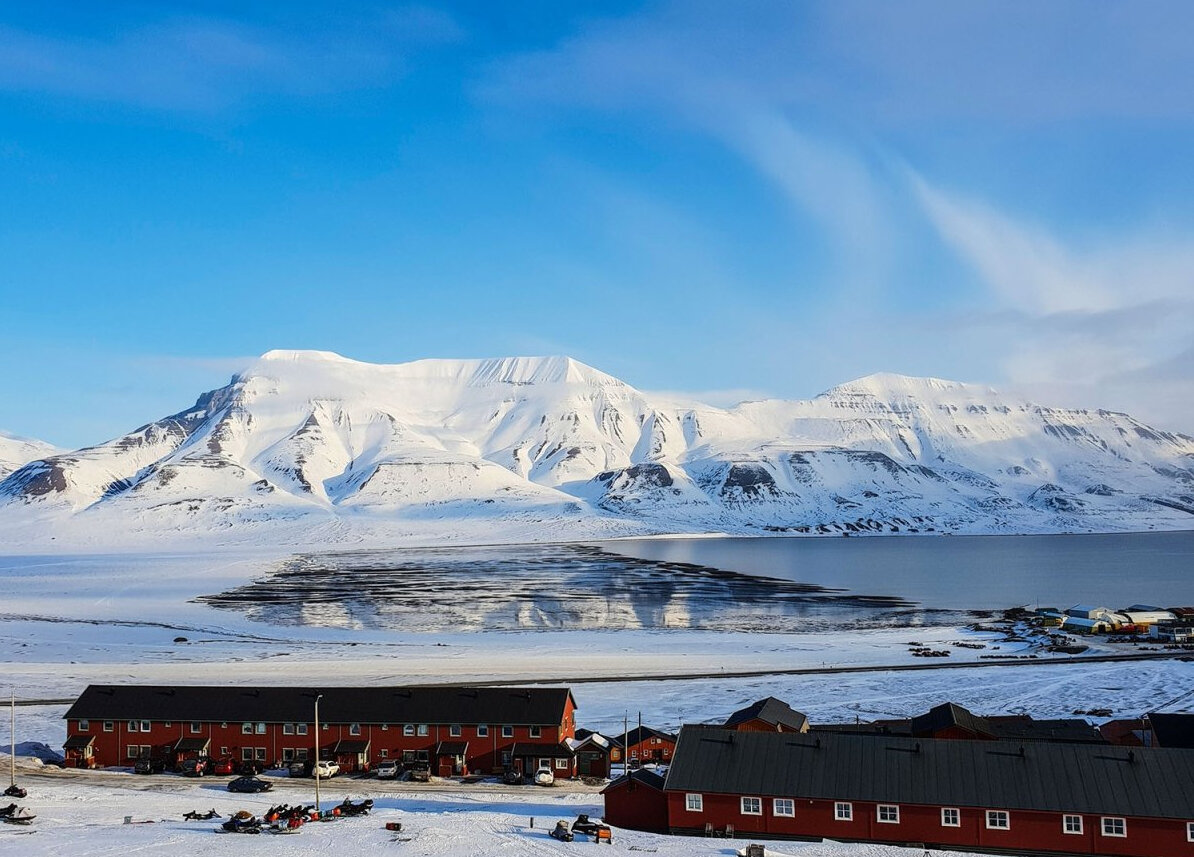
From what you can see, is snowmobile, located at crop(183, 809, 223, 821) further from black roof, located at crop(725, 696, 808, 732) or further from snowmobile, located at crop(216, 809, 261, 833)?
black roof, located at crop(725, 696, 808, 732)

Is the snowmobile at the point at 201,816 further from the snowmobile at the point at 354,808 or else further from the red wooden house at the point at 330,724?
the red wooden house at the point at 330,724

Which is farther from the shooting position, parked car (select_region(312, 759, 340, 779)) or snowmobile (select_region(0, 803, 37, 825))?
parked car (select_region(312, 759, 340, 779))

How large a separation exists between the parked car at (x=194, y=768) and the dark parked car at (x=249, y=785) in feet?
22.0

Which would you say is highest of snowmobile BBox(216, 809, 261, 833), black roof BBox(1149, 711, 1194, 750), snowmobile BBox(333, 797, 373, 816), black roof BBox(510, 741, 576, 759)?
black roof BBox(1149, 711, 1194, 750)

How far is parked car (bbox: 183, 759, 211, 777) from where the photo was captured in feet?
182

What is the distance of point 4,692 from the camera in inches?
2985

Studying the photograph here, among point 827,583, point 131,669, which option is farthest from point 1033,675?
point 827,583

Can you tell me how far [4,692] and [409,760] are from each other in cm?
3775

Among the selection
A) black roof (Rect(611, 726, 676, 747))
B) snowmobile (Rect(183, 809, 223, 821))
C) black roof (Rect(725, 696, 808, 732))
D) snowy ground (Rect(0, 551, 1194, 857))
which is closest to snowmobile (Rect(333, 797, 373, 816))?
snowy ground (Rect(0, 551, 1194, 857))

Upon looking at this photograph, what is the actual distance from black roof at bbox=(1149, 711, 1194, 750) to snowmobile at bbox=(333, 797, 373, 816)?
→ 36.5 metres

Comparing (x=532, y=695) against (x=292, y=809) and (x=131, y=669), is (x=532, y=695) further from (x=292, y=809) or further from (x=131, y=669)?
(x=131, y=669)

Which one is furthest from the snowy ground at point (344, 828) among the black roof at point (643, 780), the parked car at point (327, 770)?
the parked car at point (327, 770)

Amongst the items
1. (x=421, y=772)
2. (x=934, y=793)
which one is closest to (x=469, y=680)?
(x=421, y=772)

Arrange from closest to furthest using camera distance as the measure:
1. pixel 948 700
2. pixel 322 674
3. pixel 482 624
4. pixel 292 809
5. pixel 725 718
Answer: pixel 292 809 → pixel 725 718 → pixel 948 700 → pixel 322 674 → pixel 482 624
